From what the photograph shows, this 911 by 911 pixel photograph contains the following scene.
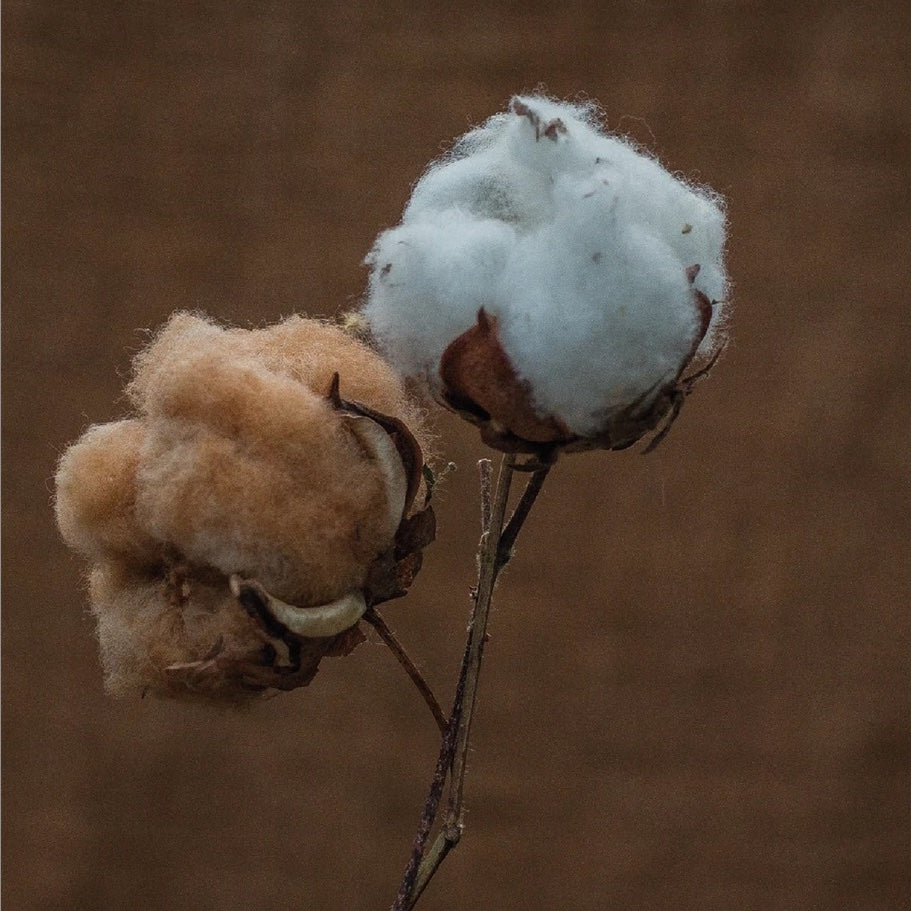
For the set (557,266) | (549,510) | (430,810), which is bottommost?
(430,810)

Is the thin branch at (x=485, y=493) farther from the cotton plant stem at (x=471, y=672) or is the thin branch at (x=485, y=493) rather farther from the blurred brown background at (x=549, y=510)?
the blurred brown background at (x=549, y=510)

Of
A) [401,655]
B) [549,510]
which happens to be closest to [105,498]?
[401,655]

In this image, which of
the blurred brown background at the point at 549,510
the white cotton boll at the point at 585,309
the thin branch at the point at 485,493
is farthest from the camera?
the blurred brown background at the point at 549,510

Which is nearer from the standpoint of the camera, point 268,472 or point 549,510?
point 268,472

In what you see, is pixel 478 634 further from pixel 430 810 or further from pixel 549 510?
pixel 549 510

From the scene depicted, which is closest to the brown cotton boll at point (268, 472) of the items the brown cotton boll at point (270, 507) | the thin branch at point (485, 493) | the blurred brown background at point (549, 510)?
the brown cotton boll at point (270, 507)

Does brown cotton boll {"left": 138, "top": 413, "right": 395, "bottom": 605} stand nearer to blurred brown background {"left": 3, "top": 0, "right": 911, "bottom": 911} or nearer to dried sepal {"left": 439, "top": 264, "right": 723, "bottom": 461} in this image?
dried sepal {"left": 439, "top": 264, "right": 723, "bottom": 461}

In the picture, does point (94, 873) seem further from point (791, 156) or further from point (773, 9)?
point (773, 9)

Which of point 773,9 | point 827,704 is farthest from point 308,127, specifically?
point 827,704
